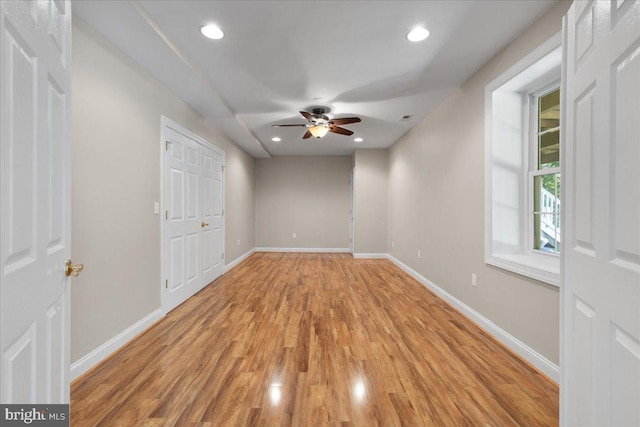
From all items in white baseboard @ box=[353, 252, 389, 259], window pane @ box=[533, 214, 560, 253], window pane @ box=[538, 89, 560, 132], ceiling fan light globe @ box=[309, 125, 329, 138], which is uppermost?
ceiling fan light globe @ box=[309, 125, 329, 138]

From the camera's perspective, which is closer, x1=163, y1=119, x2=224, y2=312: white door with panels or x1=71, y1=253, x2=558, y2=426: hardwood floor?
x1=71, y1=253, x2=558, y2=426: hardwood floor

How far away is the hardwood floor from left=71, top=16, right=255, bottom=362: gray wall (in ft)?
1.20

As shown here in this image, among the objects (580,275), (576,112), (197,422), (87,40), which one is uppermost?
(87,40)

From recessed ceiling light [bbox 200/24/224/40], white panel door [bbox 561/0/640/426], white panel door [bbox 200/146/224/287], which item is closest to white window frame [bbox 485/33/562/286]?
white panel door [bbox 561/0/640/426]

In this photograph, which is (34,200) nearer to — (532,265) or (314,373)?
(314,373)

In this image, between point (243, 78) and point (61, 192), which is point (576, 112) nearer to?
point (61, 192)

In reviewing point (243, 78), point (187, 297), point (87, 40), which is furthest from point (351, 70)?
point (187, 297)

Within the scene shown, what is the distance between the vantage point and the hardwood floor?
152 cm

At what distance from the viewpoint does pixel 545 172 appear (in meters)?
2.34

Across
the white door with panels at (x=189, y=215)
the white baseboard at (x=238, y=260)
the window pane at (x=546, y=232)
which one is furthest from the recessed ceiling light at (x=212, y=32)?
the white baseboard at (x=238, y=260)

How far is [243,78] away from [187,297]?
2.72 metres

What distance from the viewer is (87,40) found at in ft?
6.52

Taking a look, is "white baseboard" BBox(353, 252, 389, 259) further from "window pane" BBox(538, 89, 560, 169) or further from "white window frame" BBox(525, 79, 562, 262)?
"window pane" BBox(538, 89, 560, 169)

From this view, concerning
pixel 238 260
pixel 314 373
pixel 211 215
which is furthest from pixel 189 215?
pixel 314 373
